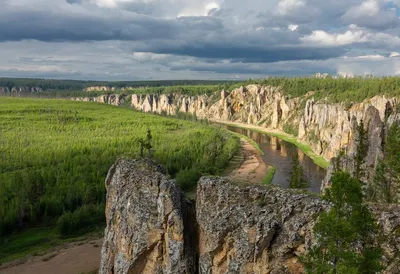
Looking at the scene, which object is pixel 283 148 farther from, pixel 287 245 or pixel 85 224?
pixel 287 245

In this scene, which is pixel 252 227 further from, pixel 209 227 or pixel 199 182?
pixel 199 182

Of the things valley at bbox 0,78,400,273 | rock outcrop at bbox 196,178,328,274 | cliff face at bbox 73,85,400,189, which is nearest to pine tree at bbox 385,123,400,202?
valley at bbox 0,78,400,273

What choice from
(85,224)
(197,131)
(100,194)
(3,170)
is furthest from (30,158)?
(197,131)

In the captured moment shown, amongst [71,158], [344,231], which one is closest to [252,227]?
[344,231]

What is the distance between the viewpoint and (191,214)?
25.8m

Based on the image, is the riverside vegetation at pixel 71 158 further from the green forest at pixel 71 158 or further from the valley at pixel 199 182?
the valley at pixel 199 182

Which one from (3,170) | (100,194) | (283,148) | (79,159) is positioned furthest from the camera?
(283,148)

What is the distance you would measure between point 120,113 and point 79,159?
10875 centimetres

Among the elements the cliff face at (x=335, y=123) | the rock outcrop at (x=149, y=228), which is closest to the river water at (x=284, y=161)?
the cliff face at (x=335, y=123)

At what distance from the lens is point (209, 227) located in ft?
76.3

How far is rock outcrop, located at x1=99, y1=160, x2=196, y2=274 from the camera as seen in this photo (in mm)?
23906

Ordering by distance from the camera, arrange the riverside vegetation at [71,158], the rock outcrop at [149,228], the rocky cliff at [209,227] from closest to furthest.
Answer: the rocky cliff at [209,227] → the rock outcrop at [149,228] → the riverside vegetation at [71,158]

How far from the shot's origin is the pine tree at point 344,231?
15930 mm

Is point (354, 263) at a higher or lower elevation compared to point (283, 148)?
higher
